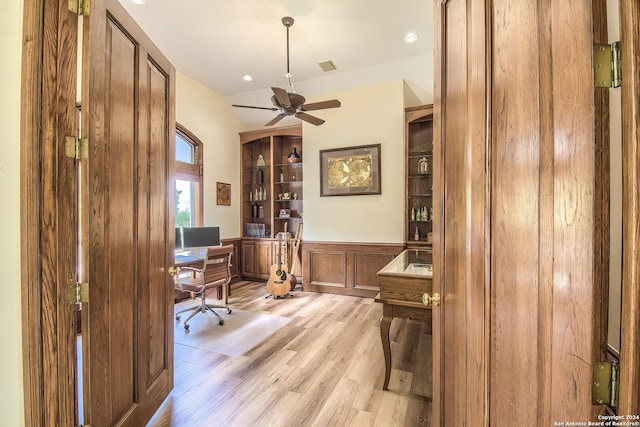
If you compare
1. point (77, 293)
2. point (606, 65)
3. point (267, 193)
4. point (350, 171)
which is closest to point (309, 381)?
point (77, 293)

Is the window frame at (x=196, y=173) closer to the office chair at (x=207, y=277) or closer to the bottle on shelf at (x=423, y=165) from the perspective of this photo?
the office chair at (x=207, y=277)

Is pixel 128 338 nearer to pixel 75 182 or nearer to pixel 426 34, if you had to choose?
pixel 75 182

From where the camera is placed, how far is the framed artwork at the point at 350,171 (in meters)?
4.32

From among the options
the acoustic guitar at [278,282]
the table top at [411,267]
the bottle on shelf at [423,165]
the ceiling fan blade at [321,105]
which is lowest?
the acoustic guitar at [278,282]

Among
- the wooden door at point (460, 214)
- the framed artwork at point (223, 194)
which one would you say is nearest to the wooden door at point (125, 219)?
the wooden door at point (460, 214)

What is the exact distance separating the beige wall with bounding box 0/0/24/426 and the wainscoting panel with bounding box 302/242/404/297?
3.81 metres

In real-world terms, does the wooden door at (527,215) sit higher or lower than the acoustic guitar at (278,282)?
higher

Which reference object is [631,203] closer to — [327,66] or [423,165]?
[423,165]

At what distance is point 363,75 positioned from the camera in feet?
13.9

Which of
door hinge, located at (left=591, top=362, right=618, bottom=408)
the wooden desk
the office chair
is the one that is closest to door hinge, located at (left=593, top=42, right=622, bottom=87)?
door hinge, located at (left=591, top=362, right=618, bottom=408)

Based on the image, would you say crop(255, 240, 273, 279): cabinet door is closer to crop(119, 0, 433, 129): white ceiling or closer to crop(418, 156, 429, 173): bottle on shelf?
crop(119, 0, 433, 129): white ceiling

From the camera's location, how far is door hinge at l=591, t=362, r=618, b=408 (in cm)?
54

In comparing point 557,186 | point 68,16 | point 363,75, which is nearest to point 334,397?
point 557,186

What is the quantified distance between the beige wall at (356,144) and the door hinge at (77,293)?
12.0ft
